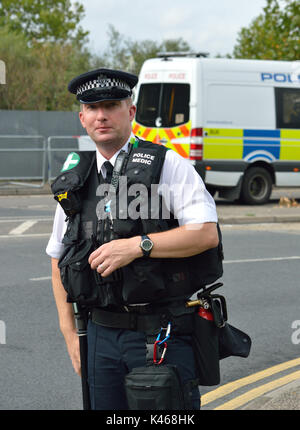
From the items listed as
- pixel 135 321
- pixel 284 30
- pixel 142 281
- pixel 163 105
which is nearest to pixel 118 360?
pixel 135 321

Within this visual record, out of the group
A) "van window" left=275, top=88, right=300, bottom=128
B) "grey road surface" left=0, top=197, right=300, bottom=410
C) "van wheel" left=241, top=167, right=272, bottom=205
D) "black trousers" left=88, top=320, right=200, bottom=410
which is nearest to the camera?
"black trousers" left=88, top=320, right=200, bottom=410

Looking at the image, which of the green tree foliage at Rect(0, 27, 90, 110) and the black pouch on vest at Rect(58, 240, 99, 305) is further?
the green tree foliage at Rect(0, 27, 90, 110)

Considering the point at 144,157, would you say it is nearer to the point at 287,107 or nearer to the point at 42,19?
the point at 287,107

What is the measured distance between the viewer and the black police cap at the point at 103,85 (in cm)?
251

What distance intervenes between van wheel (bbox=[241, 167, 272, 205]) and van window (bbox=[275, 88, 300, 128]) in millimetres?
1061

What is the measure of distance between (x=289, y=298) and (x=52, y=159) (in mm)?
13149

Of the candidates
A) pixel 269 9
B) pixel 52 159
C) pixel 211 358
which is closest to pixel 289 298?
pixel 211 358

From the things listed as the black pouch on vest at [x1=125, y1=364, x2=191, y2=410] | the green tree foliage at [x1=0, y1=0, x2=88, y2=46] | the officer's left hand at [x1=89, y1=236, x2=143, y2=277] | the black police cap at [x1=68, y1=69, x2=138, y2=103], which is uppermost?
the green tree foliage at [x1=0, y1=0, x2=88, y2=46]

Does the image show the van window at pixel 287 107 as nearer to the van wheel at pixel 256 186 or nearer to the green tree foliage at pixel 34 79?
the van wheel at pixel 256 186

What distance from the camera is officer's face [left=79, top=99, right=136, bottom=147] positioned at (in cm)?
249

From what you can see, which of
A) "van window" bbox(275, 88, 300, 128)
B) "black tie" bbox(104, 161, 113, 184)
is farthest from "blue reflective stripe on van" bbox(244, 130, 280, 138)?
"black tie" bbox(104, 161, 113, 184)

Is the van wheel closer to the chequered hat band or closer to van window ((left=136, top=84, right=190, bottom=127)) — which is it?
van window ((left=136, top=84, right=190, bottom=127))

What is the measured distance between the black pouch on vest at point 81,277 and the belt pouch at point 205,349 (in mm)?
369

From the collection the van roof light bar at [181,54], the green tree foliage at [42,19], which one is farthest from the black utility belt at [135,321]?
the green tree foliage at [42,19]
